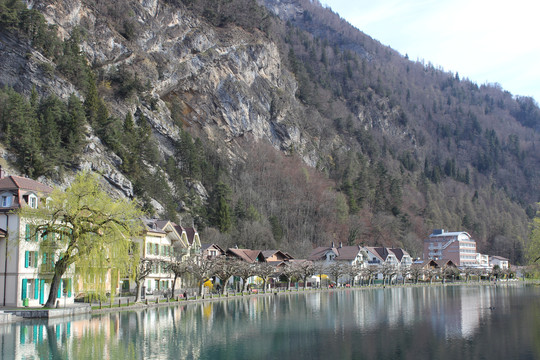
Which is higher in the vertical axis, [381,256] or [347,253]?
[347,253]

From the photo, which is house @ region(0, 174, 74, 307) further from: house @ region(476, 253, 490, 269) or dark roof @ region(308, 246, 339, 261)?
house @ region(476, 253, 490, 269)

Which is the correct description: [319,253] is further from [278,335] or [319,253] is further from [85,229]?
[278,335]

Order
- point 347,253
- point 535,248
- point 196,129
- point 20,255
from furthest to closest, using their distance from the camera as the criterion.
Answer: point 196,129 < point 347,253 < point 20,255 < point 535,248

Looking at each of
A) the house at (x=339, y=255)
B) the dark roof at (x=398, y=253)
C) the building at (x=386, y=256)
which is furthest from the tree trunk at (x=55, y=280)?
the dark roof at (x=398, y=253)

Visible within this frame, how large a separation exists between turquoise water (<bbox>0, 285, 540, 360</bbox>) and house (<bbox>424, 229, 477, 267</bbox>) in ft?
380

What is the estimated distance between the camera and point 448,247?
16762 centimetres

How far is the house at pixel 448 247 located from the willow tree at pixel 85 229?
449ft

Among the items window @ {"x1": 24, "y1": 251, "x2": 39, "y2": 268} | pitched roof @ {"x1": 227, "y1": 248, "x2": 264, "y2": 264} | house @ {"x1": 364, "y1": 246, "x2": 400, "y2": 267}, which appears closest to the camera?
window @ {"x1": 24, "y1": 251, "x2": 39, "y2": 268}

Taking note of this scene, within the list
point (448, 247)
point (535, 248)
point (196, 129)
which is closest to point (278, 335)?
point (535, 248)

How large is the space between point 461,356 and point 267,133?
126 meters

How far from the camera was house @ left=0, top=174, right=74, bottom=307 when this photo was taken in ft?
152

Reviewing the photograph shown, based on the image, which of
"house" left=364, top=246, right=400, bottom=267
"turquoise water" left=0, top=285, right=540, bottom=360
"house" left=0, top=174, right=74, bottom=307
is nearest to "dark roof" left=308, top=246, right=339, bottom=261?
"house" left=364, top=246, right=400, bottom=267

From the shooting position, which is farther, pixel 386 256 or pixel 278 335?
pixel 386 256

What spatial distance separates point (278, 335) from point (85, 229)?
59.8 feet
